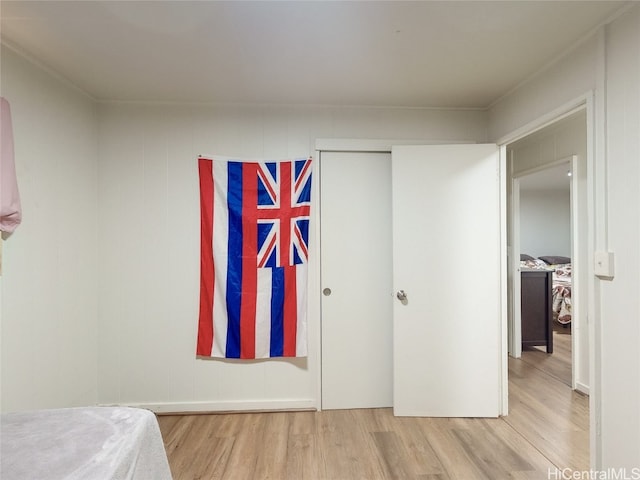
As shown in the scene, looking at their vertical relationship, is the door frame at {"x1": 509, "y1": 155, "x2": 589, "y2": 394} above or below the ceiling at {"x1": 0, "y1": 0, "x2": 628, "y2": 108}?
below

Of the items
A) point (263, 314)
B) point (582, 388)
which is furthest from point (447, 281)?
point (582, 388)

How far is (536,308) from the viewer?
3.66m

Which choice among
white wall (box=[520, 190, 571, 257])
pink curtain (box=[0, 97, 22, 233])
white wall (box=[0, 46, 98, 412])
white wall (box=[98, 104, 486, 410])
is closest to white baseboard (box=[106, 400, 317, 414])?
white wall (box=[98, 104, 486, 410])

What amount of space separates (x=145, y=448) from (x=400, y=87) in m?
2.41

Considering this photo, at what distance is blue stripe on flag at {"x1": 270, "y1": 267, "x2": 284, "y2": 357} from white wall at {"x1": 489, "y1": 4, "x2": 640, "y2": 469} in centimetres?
187

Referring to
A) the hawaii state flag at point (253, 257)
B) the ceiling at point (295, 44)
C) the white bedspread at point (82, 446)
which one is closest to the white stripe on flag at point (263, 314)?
the hawaii state flag at point (253, 257)

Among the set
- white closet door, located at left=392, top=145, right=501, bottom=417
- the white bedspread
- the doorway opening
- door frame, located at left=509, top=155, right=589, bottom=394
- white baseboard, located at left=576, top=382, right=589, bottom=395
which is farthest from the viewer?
door frame, located at left=509, top=155, right=589, bottom=394

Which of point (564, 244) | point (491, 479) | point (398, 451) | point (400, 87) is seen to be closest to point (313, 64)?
point (400, 87)

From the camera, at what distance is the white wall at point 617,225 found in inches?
52.7

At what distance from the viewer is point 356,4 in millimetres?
1348

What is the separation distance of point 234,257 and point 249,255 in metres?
0.11

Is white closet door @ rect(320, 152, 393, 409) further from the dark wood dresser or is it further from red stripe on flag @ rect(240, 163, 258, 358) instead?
the dark wood dresser

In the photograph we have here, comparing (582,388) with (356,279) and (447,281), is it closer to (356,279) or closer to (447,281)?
(447,281)

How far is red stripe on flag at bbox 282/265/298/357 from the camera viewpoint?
93.6 inches
